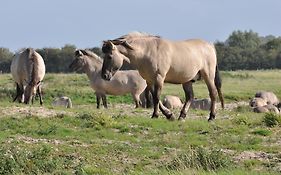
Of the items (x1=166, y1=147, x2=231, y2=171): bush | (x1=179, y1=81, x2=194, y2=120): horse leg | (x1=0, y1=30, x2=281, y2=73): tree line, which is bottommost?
(x1=0, y1=30, x2=281, y2=73): tree line

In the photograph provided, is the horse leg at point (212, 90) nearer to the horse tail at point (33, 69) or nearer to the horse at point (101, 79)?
the horse tail at point (33, 69)

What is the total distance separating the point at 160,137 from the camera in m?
14.6

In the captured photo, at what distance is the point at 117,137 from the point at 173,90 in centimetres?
2582

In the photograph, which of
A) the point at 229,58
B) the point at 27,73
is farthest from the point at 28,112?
the point at 229,58

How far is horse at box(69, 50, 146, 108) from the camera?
2638cm

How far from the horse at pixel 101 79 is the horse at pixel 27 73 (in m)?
3.04

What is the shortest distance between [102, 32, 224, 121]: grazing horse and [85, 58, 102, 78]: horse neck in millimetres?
9164

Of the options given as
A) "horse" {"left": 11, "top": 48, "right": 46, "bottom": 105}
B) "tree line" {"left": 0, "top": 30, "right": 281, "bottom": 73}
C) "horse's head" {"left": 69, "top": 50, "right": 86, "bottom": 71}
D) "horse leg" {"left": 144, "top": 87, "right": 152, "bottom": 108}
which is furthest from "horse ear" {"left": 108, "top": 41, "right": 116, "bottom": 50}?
"tree line" {"left": 0, "top": 30, "right": 281, "bottom": 73}

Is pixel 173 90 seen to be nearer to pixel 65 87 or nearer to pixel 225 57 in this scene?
pixel 65 87

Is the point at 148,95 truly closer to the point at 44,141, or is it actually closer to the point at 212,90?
the point at 212,90

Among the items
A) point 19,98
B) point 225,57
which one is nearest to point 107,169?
point 19,98

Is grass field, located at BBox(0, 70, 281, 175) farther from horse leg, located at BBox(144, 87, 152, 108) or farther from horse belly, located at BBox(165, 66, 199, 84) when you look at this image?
horse belly, located at BBox(165, 66, 199, 84)

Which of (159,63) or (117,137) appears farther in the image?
(159,63)

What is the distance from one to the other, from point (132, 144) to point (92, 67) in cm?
1298
